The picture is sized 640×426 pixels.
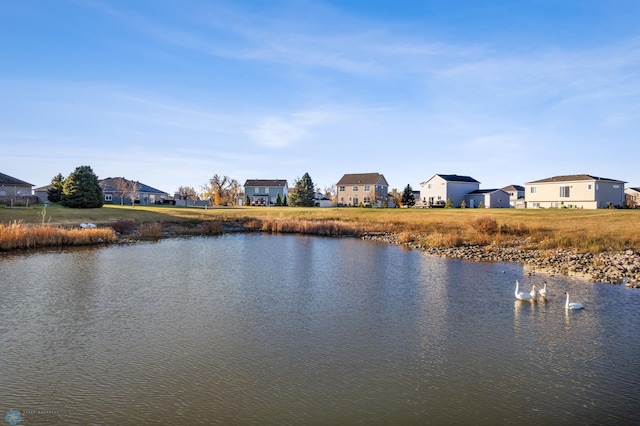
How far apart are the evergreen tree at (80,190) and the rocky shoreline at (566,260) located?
137 feet

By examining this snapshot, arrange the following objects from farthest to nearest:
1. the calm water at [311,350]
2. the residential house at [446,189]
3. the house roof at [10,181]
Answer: the residential house at [446,189]
the house roof at [10,181]
the calm water at [311,350]

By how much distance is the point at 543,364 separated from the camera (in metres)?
10.8

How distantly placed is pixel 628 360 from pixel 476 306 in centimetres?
560

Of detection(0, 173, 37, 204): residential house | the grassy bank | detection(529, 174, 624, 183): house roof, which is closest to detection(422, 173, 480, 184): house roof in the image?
detection(529, 174, 624, 183): house roof

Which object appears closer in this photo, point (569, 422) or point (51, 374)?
point (569, 422)

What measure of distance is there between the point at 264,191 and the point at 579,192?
63178 millimetres

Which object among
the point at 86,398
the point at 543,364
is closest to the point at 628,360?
the point at 543,364

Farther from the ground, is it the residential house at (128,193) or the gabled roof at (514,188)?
the gabled roof at (514,188)

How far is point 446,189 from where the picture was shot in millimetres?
78062

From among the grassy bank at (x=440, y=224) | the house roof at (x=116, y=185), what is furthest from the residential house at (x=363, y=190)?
the house roof at (x=116, y=185)

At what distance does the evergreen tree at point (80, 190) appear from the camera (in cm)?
5488

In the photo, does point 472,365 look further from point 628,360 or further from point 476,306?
point 476,306

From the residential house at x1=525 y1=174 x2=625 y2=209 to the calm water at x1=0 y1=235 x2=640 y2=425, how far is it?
162ft

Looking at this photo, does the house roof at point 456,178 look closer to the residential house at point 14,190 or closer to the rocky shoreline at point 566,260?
the rocky shoreline at point 566,260
